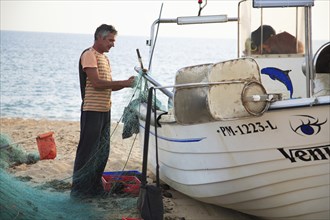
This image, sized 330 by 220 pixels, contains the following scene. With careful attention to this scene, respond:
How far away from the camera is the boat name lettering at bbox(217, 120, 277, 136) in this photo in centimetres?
512

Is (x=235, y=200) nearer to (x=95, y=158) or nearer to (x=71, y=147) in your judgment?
(x=95, y=158)

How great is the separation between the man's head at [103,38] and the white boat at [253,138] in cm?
94

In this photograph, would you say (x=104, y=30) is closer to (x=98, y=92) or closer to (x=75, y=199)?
(x=98, y=92)

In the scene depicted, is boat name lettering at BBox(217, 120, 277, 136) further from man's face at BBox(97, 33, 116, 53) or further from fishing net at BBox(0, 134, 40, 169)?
fishing net at BBox(0, 134, 40, 169)

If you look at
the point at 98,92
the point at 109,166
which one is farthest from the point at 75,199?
the point at 109,166

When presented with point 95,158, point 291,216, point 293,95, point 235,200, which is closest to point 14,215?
point 95,158

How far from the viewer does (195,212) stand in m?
6.31

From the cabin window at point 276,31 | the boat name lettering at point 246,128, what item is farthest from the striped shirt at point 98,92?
the cabin window at point 276,31

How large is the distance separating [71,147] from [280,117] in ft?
20.0

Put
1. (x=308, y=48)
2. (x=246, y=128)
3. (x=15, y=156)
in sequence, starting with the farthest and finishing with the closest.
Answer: (x=15, y=156)
(x=308, y=48)
(x=246, y=128)

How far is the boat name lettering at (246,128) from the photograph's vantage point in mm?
5115

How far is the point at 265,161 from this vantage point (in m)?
5.24

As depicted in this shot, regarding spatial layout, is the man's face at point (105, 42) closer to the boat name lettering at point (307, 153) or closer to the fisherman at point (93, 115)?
the fisherman at point (93, 115)

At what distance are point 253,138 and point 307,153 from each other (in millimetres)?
479
